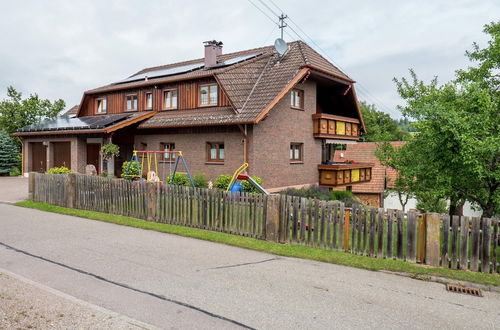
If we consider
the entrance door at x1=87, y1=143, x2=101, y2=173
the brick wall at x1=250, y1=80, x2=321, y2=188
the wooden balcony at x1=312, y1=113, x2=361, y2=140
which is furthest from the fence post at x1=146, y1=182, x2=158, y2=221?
the entrance door at x1=87, y1=143, x2=101, y2=173

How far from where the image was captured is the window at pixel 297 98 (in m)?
21.0

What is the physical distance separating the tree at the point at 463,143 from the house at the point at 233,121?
8956mm

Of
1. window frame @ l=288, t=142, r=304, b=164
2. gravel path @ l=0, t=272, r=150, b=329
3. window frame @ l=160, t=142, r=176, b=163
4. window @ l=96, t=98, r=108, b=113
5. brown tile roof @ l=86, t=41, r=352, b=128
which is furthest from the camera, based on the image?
window @ l=96, t=98, r=108, b=113

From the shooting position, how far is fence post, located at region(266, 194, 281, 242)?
992cm

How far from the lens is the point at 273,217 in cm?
997

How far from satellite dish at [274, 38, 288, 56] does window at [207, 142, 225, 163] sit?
614cm

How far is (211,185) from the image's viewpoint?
1864 centimetres

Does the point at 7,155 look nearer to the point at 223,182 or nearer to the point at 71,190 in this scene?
the point at 71,190

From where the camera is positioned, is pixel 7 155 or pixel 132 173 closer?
pixel 132 173

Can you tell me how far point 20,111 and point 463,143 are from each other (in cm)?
3919

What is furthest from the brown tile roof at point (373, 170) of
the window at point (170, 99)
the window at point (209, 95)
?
the window at point (170, 99)

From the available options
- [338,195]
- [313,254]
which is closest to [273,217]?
[313,254]

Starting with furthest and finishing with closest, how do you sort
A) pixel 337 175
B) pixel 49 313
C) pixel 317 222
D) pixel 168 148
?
pixel 337 175 → pixel 168 148 → pixel 317 222 → pixel 49 313

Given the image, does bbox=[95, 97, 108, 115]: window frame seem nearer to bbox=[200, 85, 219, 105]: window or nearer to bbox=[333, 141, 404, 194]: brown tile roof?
bbox=[200, 85, 219, 105]: window
